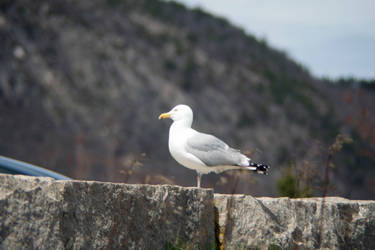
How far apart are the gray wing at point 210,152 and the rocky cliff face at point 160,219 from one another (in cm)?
51

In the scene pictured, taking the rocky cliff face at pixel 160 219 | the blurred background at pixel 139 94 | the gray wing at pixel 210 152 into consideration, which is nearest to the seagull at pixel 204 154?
the gray wing at pixel 210 152

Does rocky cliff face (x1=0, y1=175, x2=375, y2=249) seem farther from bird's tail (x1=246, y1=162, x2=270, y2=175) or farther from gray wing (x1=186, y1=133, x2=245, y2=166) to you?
gray wing (x1=186, y1=133, x2=245, y2=166)

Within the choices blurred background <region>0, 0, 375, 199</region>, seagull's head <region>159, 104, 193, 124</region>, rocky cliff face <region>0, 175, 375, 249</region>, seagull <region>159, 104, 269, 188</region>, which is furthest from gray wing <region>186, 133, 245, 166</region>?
blurred background <region>0, 0, 375, 199</region>

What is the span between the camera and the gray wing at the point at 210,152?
3903 mm

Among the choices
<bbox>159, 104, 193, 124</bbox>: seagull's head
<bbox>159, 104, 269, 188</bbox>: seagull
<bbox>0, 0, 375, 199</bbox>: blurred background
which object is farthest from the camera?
<bbox>0, 0, 375, 199</bbox>: blurred background

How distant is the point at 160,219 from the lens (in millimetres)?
3025

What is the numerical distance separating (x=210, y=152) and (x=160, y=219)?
1.07 metres

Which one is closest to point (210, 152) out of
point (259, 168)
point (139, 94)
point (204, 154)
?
point (204, 154)

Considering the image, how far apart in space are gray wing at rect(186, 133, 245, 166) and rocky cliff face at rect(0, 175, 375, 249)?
0.51 m

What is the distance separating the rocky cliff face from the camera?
253cm

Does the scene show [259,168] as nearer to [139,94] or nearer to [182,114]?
[182,114]

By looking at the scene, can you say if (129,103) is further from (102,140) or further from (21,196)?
(21,196)

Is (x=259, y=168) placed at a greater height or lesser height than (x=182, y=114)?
lesser

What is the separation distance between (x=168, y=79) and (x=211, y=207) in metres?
15.5
